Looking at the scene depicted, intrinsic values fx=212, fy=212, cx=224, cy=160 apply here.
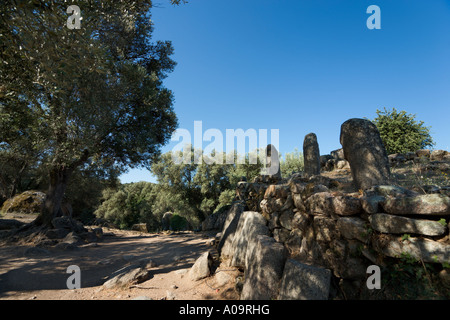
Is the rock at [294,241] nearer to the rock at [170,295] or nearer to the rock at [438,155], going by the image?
the rock at [170,295]

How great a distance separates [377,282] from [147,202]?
39.5m

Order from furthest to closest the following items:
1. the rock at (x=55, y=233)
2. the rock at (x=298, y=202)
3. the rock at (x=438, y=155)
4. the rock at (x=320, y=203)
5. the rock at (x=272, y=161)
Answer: the rock at (x=272, y=161), the rock at (x=55, y=233), the rock at (x=438, y=155), the rock at (x=298, y=202), the rock at (x=320, y=203)

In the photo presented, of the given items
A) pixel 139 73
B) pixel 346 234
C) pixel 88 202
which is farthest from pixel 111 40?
pixel 88 202

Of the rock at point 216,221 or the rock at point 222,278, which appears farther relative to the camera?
the rock at point 216,221

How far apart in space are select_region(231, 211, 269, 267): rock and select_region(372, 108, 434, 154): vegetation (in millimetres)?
A: 20563

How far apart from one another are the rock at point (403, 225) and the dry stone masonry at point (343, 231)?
10 mm

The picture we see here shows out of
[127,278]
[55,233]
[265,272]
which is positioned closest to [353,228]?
[265,272]

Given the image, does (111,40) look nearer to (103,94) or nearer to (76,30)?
(103,94)

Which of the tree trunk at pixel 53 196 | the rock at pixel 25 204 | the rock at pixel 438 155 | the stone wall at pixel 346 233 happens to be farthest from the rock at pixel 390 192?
the rock at pixel 25 204

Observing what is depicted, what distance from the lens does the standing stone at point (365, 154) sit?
18.5ft

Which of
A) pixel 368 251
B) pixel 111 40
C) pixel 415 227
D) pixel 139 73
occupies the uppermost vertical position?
pixel 111 40

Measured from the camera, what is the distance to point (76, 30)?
574 centimetres

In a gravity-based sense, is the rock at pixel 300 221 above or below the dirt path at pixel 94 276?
above

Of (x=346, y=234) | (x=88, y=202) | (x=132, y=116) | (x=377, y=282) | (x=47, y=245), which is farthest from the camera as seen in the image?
(x=88, y=202)
